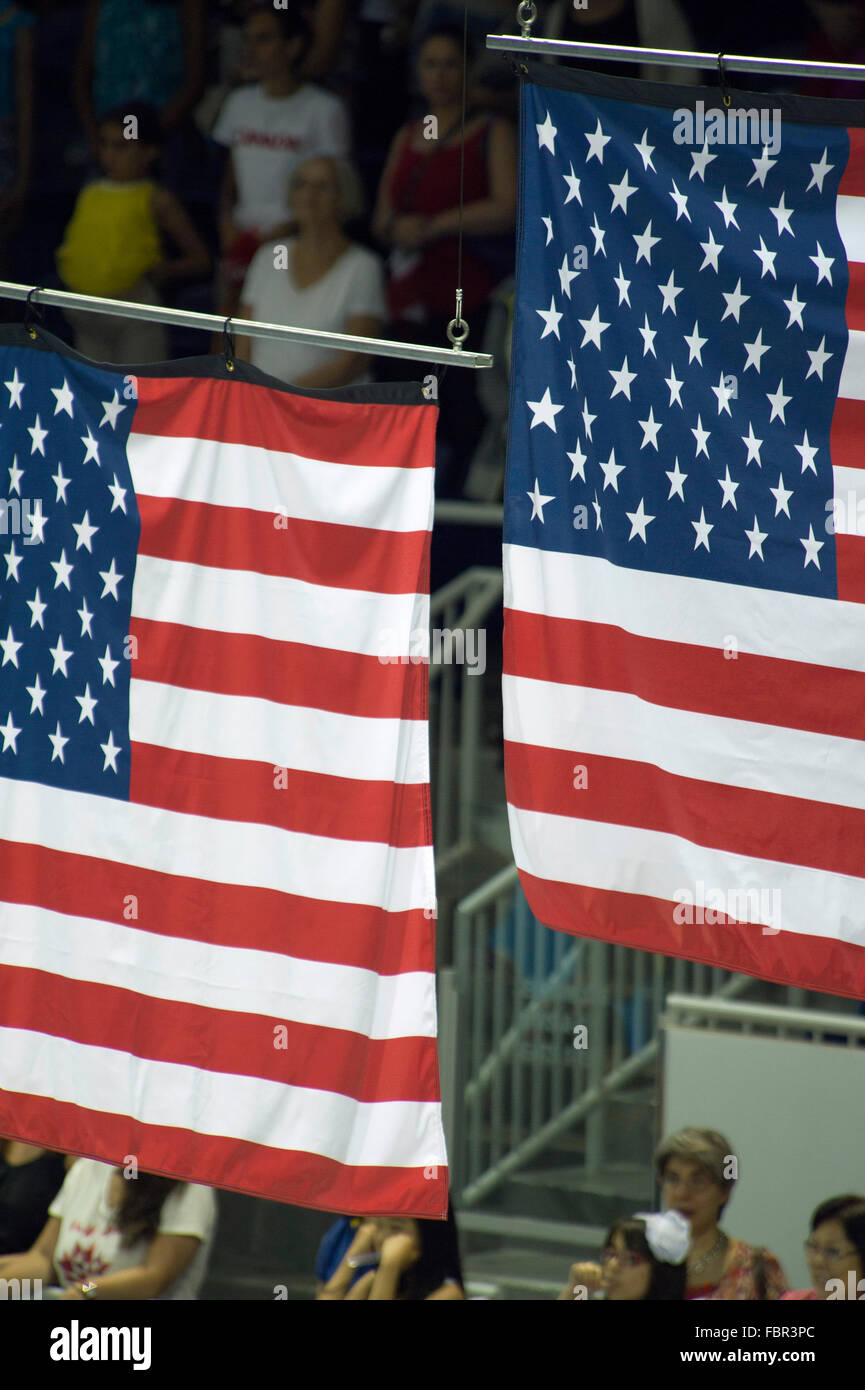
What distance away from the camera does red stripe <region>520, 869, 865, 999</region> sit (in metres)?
3.85

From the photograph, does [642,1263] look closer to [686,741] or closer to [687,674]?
[686,741]

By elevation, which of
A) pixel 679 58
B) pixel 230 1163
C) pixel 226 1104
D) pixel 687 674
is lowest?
pixel 230 1163

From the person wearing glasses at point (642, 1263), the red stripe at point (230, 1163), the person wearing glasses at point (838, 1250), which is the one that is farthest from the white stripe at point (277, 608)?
the person wearing glasses at point (838, 1250)

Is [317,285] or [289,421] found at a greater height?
[317,285]

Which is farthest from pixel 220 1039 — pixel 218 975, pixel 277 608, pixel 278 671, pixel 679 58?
pixel 679 58

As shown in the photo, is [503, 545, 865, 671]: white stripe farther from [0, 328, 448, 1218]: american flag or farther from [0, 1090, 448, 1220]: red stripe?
[0, 1090, 448, 1220]: red stripe

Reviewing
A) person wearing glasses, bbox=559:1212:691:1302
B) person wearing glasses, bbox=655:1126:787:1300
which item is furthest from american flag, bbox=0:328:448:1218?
person wearing glasses, bbox=655:1126:787:1300

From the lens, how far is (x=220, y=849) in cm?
424

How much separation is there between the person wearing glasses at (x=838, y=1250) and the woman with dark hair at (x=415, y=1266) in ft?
3.44

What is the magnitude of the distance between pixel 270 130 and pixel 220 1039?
5.14 m

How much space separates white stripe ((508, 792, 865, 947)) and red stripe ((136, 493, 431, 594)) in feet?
2.14

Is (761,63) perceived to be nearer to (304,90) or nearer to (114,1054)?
(114,1054)

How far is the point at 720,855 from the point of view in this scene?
3938 millimetres
